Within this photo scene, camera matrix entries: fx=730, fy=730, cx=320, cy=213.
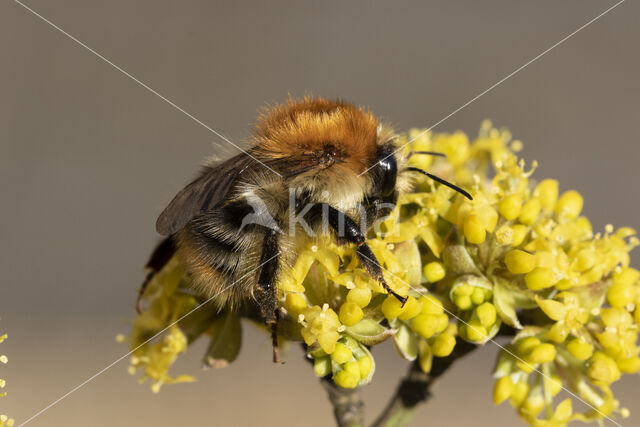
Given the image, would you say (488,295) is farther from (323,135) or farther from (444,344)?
(323,135)

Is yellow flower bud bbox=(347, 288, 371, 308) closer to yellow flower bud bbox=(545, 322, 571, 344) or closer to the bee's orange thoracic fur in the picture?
the bee's orange thoracic fur

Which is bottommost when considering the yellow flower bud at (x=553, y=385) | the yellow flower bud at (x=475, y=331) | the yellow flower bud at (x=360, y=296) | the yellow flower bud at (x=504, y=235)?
the yellow flower bud at (x=360, y=296)

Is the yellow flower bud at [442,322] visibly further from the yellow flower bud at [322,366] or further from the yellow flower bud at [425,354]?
the yellow flower bud at [322,366]

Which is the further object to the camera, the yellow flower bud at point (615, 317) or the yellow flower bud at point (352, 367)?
the yellow flower bud at point (615, 317)

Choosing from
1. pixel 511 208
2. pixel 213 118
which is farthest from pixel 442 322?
pixel 213 118

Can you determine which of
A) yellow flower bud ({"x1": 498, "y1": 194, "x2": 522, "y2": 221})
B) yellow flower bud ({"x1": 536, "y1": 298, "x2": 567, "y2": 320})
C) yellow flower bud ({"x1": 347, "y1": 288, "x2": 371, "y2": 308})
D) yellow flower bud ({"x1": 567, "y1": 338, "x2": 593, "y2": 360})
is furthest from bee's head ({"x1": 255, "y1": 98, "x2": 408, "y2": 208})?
yellow flower bud ({"x1": 567, "y1": 338, "x2": 593, "y2": 360})

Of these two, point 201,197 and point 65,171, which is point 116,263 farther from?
point 201,197

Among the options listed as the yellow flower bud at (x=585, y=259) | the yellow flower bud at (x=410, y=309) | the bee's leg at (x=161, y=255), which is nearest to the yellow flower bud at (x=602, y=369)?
the yellow flower bud at (x=585, y=259)
